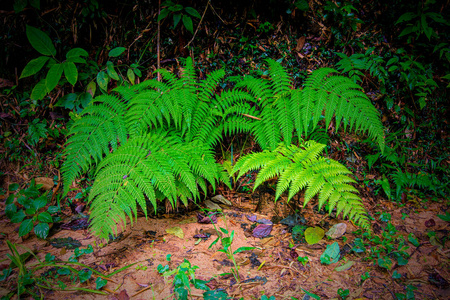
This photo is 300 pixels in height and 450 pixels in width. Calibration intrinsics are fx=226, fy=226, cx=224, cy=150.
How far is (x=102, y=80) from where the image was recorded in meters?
2.83

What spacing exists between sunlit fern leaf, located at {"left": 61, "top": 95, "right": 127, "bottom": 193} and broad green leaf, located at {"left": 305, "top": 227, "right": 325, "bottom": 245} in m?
2.01

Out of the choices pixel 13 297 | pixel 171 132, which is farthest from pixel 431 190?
pixel 13 297

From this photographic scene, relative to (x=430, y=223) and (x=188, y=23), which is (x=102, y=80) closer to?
(x=188, y=23)

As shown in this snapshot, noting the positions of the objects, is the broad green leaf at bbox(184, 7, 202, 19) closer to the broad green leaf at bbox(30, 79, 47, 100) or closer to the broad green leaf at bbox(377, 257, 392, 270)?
the broad green leaf at bbox(30, 79, 47, 100)

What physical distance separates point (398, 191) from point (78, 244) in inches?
137

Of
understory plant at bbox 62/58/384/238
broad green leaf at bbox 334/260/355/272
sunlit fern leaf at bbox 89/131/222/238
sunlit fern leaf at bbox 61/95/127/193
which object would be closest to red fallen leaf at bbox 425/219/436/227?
understory plant at bbox 62/58/384/238

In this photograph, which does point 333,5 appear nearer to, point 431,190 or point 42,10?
point 431,190

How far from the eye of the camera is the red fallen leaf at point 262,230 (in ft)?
7.24

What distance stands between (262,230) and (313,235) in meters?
0.48

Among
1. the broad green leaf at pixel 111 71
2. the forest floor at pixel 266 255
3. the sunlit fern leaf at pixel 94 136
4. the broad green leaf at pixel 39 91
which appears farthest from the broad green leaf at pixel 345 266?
the broad green leaf at pixel 39 91

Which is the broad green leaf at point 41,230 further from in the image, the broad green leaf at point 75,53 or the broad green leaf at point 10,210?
the broad green leaf at point 75,53

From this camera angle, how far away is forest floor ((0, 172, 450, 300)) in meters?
1.67

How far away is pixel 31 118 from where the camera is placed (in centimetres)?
303

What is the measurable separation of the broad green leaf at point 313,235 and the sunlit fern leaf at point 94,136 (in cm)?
201
